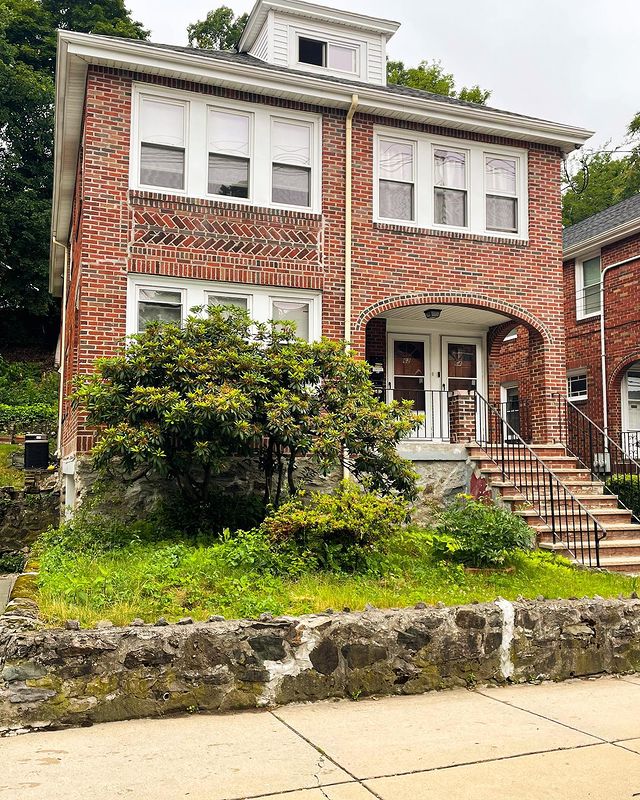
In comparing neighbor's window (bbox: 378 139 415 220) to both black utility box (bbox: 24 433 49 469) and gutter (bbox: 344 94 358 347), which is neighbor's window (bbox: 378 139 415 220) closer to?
gutter (bbox: 344 94 358 347)

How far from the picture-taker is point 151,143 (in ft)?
37.1

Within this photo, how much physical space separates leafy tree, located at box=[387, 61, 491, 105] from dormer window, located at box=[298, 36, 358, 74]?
16860 mm

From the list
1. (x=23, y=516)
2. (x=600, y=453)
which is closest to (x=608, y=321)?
→ (x=600, y=453)

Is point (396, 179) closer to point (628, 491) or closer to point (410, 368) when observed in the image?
point (410, 368)

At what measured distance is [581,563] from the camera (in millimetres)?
9461

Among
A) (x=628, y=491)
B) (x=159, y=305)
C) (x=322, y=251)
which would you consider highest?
(x=322, y=251)

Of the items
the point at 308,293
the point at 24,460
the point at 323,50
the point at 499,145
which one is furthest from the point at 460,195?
the point at 24,460

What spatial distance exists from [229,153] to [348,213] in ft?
6.81

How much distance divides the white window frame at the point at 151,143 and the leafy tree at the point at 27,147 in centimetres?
2062

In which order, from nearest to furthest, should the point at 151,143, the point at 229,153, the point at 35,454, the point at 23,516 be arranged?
1. the point at 151,143
2. the point at 229,153
3. the point at 23,516
4. the point at 35,454

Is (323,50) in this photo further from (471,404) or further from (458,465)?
(458,465)

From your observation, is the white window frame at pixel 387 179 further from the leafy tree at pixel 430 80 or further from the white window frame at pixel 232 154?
the leafy tree at pixel 430 80

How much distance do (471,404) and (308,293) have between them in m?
3.16

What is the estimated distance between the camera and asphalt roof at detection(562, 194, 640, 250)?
→ 19.0 meters
